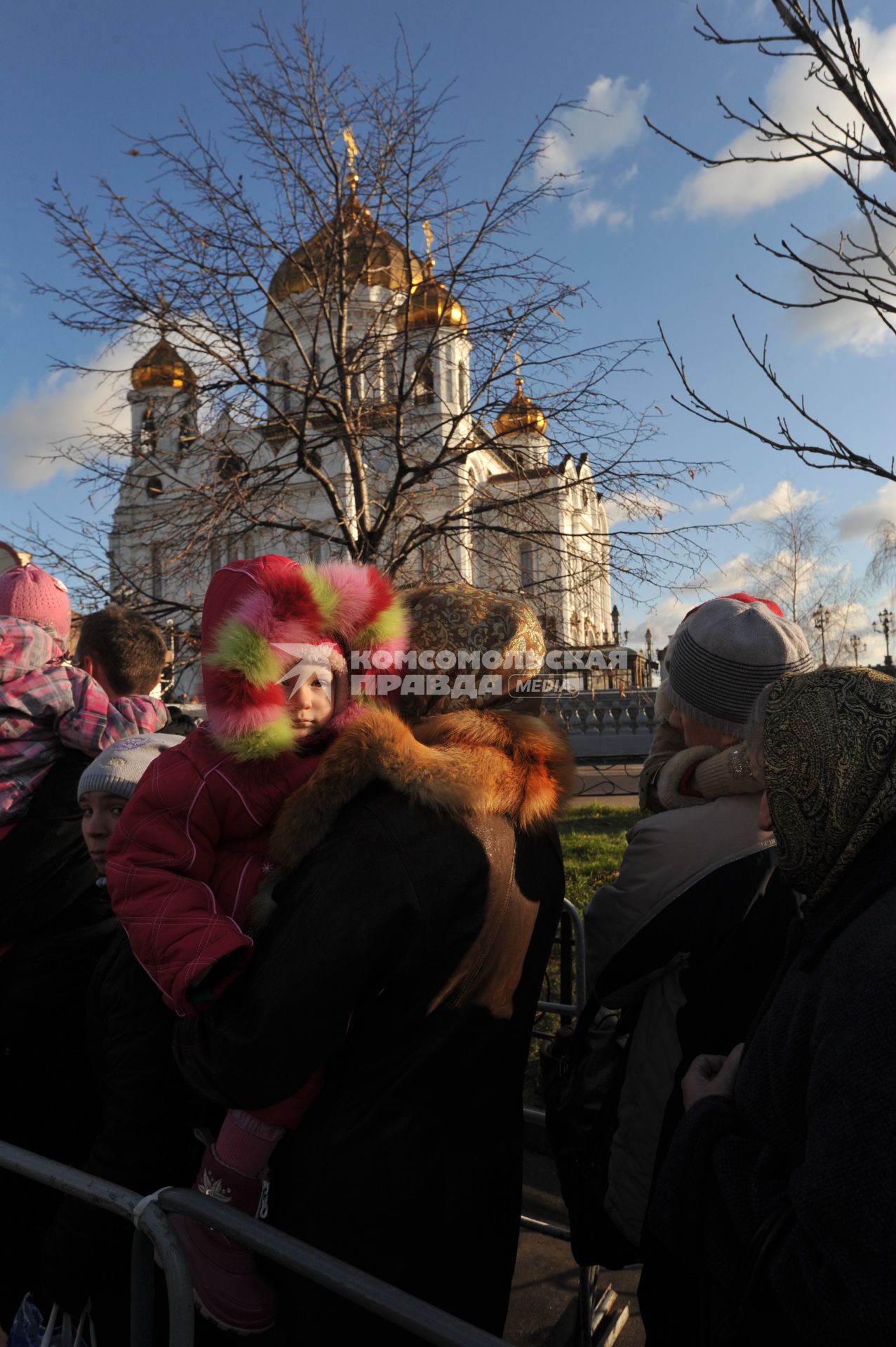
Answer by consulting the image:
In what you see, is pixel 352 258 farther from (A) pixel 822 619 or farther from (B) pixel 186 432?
(A) pixel 822 619

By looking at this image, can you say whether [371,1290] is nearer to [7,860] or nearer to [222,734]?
[222,734]

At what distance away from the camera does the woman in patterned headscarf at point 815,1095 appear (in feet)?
3.38

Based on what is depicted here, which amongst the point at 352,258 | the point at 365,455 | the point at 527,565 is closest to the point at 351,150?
the point at 352,258

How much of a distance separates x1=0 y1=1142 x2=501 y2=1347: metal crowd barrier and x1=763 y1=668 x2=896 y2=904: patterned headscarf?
809 mm

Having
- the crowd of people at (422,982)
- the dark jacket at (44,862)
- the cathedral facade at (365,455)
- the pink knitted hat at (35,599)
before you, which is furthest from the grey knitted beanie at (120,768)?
the cathedral facade at (365,455)

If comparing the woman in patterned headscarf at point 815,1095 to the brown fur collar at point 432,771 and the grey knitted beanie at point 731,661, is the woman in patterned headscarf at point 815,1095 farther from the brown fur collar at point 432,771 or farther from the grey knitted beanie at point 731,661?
the grey knitted beanie at point 731,661

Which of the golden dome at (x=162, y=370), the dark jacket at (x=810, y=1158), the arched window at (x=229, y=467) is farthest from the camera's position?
the arched window at (x=229, y=467)

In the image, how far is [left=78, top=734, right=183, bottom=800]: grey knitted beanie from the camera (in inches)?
86.0

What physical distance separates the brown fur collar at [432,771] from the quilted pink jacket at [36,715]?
3.64ft

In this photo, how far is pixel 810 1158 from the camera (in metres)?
1.09

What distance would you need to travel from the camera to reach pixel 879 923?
114 cm

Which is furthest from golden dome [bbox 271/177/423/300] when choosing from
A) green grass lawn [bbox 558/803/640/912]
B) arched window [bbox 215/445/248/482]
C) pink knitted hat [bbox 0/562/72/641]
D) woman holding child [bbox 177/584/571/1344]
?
woman holding child [bbox 177/584/571/1344]

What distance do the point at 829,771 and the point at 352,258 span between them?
795cm

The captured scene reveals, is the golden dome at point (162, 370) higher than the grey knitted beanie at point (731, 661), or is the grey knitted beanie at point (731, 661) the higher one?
the golden dome at point (162, 370)
